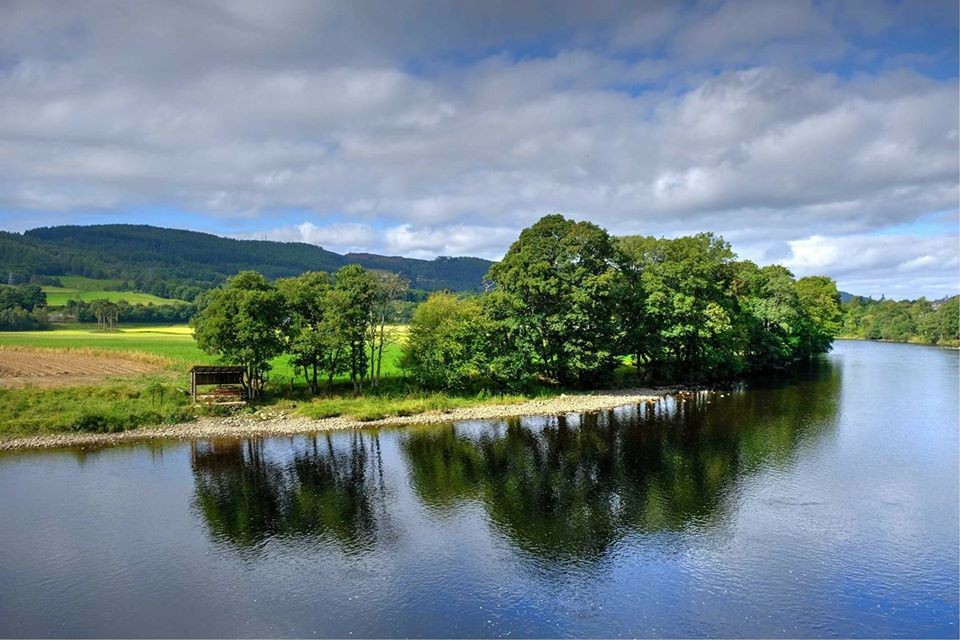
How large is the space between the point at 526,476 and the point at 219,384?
2773 cm

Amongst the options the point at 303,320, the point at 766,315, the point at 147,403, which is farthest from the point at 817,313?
the point at 147,403

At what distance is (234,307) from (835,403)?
4924 centimetres

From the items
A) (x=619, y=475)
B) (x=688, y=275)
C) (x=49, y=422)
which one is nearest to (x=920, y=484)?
(x=619, y=475)

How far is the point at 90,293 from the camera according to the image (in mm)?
155125

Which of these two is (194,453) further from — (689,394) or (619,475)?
(689,394)

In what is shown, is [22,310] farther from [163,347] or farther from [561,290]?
[561,290]

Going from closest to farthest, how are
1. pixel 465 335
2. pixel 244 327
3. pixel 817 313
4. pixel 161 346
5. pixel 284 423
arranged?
pixel 284 423 < pixel 244 327 < pixel 465 335 < pixel 161 346 < pixel 817 313

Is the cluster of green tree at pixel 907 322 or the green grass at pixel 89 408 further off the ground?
the cluster of green tree at pixel 907 322

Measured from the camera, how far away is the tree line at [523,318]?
151 feet

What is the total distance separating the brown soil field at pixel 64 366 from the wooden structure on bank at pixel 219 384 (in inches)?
417

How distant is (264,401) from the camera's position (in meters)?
47.2

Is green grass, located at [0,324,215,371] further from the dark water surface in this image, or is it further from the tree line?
the dark water surface

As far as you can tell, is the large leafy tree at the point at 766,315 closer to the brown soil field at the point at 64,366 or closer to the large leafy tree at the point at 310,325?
the large leafy tree at the point at 310,325

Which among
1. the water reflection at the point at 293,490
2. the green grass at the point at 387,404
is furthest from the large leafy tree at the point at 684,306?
A: the water reflection at the point at 293,490
